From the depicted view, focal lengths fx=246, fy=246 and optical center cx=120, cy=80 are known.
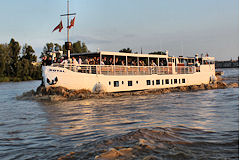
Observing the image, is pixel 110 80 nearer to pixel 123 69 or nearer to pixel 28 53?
pixel 123 69

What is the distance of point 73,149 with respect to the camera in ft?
21.3

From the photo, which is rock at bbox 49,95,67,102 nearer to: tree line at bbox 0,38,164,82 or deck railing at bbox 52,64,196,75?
deck railing at bbox 52,64,196,75

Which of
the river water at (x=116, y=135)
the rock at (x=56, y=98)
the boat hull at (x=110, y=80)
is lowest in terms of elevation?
the river water at (x=116, y=135)

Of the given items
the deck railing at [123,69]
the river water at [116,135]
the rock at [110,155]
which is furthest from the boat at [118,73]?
the rock at [110,155]

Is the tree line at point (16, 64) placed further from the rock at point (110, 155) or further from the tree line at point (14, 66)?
the rock at point (110, 155)

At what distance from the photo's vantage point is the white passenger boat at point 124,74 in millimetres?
19719

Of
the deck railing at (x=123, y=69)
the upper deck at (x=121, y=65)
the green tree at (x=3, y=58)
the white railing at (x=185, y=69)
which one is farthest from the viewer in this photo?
the green tree at (x=3, y=58)

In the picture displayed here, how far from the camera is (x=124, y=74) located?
77.4 feet

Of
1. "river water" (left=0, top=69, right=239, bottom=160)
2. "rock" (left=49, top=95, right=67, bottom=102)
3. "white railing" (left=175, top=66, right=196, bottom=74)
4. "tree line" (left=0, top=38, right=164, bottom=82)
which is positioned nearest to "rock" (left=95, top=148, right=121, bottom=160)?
"river water" (left=0, top=69, right=239, bottom=160)

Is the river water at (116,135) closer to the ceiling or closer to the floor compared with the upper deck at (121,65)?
closer to the floor

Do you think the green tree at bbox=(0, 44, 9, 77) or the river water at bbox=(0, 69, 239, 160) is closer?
the river water at bbox=(0, 69, 239, 160)

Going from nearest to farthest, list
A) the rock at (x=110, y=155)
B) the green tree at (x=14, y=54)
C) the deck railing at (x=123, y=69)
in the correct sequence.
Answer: the rock at (x=110, y=155)
the deck railing at (x=123, y=69)
the green tree at (x=14, y=54)

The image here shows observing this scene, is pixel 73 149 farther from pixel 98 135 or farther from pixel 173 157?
pixel 173 157

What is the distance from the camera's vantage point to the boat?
19734 mm
